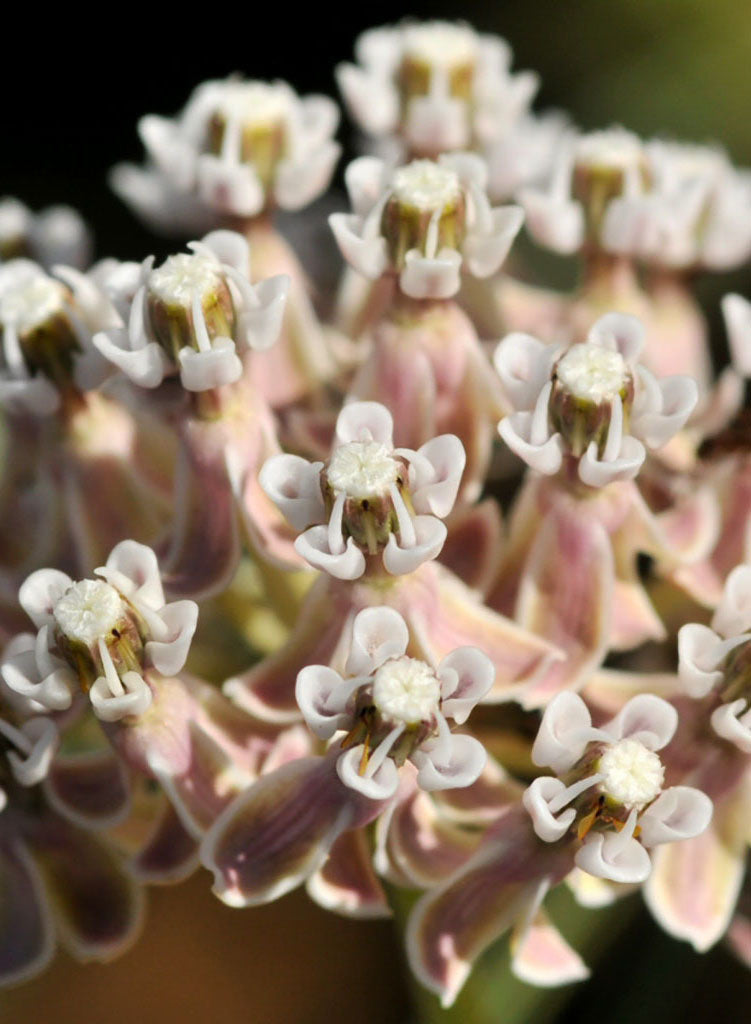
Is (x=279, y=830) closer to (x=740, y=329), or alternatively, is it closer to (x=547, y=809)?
(x=547, y=809)

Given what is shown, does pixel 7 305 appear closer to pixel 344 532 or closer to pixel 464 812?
Answer: pixel 344 532

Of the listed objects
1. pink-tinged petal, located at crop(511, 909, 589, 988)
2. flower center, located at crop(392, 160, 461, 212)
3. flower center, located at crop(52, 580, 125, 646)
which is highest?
flower center, located at crop(392, 160, 461, 212)

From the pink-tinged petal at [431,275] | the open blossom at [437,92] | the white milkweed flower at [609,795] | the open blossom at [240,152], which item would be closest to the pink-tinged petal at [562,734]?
the white milkweed flower at [609,795]

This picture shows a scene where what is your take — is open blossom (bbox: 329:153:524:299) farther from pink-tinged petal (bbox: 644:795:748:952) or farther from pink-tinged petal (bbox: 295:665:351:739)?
pink-tinged petal (bbox: 644:795:748:952)

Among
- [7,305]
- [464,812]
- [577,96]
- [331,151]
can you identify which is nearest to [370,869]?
[464,812]

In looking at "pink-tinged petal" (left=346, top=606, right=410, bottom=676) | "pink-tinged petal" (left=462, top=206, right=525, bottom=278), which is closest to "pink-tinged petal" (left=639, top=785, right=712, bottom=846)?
"pink-tinged petal" (left=346, top=606, right=410, bottom=676)

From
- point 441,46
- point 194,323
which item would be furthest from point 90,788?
point 441,46
